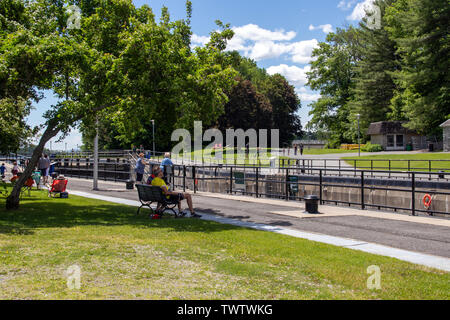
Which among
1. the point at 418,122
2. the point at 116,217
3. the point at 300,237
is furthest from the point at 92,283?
the point at 418,122

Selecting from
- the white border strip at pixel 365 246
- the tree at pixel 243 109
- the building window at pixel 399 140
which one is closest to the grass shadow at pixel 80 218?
the white border strip at pixel 365 246

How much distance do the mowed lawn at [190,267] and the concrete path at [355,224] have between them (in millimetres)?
1226

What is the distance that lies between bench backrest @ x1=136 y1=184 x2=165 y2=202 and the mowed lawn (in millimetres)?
2242

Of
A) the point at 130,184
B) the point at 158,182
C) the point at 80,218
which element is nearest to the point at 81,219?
the point at 80,218

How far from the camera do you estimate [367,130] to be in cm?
7000

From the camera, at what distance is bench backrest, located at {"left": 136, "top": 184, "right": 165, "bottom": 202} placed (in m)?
12.7

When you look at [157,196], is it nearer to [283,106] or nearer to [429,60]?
[429,60]

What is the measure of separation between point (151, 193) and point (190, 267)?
6.53m

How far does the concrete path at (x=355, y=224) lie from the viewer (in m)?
9.01

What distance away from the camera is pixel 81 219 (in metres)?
12.1

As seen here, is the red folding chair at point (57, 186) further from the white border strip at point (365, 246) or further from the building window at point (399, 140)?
the building window at point (399, 140)

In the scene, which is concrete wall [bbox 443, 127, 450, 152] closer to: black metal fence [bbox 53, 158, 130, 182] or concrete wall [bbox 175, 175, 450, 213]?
concrete wall [bbox 175, 175, 450, 213]

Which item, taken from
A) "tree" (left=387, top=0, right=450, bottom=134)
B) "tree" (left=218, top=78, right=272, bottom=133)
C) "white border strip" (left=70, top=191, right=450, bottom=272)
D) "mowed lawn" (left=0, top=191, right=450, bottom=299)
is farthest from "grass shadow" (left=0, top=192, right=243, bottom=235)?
"tree" (left=218, top=78, right=272, bottom=133)
